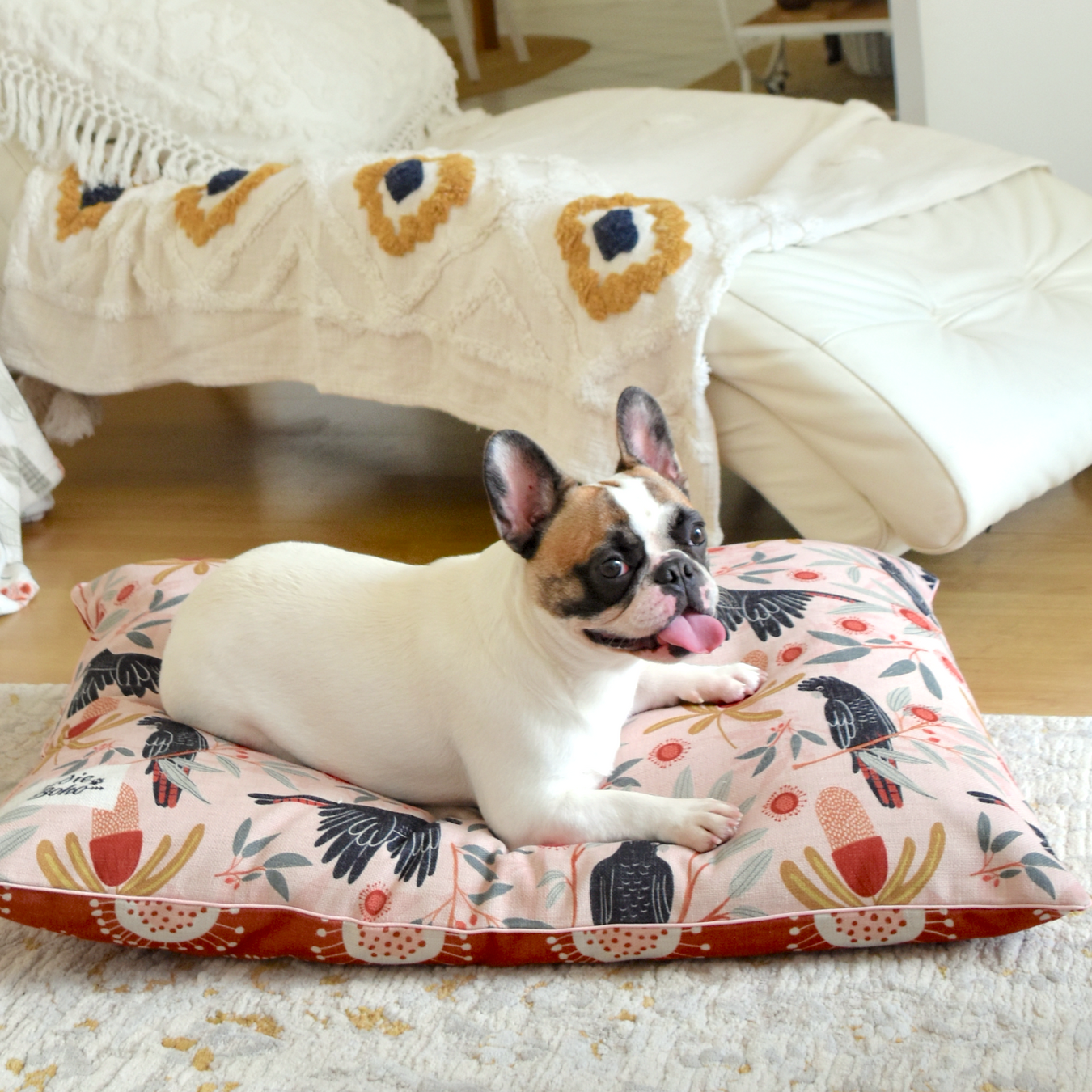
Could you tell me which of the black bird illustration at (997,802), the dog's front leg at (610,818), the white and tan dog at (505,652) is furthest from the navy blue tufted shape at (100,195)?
the black bird illustration at (997,802)

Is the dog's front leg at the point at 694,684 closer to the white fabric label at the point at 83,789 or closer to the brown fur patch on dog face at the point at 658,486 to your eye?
the brown fur patch on dog face at the point at 658,486

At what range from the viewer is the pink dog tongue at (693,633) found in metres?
1.08

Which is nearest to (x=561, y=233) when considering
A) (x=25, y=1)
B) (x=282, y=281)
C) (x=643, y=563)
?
(x=282, y=281)

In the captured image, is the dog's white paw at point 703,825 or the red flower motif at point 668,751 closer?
the dog's white paw at point 703,825

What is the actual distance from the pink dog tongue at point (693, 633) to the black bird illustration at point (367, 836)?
31 centimetres

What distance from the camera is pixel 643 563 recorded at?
3.53ft

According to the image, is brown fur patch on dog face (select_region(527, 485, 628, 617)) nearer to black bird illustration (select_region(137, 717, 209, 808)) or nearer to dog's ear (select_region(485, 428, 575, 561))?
dog's ear (select_region(485, 428, 575, 561))

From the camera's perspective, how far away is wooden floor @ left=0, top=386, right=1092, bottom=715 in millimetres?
1693

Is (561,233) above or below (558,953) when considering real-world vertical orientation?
above

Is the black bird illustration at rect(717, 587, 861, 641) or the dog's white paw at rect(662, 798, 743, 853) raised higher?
the dog's white paw at rect(662, 798, 743, 853)

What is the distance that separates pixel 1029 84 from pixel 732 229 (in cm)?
141

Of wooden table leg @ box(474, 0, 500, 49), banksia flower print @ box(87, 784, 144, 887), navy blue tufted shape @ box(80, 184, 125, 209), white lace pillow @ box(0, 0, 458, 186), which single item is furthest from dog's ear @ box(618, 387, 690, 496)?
wooden table leg @ box(474, 0, 500, 49)

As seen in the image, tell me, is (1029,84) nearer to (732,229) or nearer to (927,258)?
(927,258)

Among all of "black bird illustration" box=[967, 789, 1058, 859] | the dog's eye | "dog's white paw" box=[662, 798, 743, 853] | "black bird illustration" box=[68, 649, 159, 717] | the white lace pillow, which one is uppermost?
the white lace pillow
